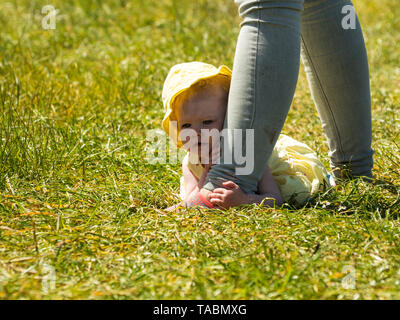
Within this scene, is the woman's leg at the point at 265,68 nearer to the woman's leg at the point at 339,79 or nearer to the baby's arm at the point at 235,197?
the baby's arm at the point at 235,197

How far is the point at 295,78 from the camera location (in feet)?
6.85

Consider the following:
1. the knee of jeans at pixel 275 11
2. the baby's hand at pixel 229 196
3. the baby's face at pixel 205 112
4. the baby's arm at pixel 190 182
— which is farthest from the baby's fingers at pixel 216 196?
the knee of jeans at pixel 275 11

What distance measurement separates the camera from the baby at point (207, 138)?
7.85 ft

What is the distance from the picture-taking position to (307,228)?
199 cm

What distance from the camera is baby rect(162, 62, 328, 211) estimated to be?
7.85 feet

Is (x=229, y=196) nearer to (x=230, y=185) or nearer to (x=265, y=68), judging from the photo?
(x=230, y=185)

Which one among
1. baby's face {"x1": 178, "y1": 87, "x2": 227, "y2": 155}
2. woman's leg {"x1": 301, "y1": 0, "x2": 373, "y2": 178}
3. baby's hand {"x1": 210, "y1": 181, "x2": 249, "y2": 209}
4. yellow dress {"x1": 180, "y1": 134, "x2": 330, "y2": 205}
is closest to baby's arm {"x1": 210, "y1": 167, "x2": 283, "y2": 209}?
baby's hand {"x1": 210, "y1": 181, "x2": 249, "y2": 209}

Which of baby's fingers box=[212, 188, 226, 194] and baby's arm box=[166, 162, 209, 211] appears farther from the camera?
baby's arm box=[166, 162, 209, 211]

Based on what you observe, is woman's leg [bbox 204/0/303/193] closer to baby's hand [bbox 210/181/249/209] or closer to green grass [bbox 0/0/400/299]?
baby's hand [bbox 210/181/249/209]

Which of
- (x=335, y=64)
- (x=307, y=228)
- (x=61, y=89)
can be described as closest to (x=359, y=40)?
(x=335, y=64)

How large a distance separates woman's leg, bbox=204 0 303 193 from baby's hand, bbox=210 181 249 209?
0.16 m

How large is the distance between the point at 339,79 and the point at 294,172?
45 cm
